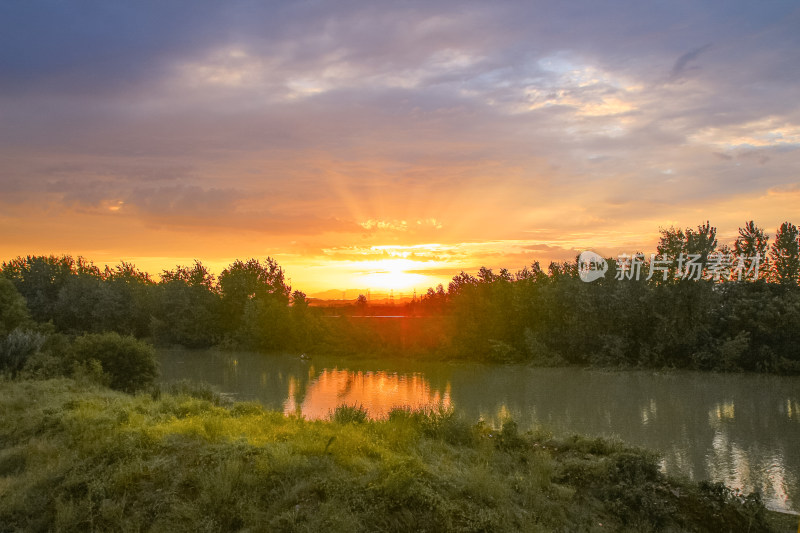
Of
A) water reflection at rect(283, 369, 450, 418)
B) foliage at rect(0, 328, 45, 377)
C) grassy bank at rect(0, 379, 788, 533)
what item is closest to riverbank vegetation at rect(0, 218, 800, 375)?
foliage at rect(0, 328, 45, 377)

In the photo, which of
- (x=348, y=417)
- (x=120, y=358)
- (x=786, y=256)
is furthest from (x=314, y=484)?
(x=786, y=256)

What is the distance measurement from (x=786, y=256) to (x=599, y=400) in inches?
641

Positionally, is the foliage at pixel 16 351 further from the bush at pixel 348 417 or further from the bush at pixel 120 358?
the bush at pixel 348 417

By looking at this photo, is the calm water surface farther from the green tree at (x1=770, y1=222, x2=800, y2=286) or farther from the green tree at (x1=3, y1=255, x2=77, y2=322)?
the green tree at (x1=3, y1=255, x2=77, y2=322)

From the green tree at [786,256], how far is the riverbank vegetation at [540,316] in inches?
2.1

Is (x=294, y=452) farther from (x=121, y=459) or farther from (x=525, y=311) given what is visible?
(x=525, y=311)

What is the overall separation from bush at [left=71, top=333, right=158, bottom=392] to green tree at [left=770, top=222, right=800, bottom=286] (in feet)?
99.1

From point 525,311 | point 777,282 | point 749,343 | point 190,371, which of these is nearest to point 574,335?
point 525,311

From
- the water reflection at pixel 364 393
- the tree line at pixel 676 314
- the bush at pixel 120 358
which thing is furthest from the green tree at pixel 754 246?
the bush at pixel 120 358

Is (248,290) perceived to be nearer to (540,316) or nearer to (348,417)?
(540,316)

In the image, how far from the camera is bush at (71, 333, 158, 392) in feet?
58.7

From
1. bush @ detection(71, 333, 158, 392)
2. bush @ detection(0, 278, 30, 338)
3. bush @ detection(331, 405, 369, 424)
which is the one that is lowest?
bush @ detection(331, 405, 369, 424)

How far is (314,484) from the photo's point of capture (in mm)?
7660

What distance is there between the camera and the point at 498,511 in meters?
7.30
